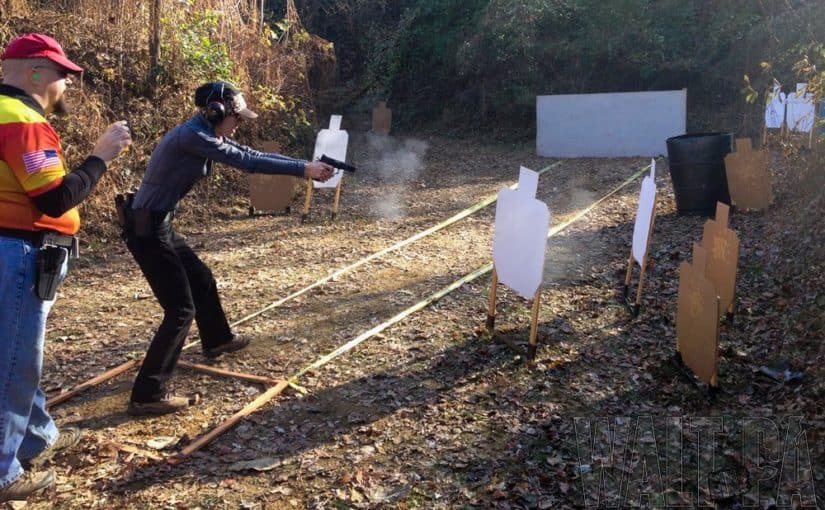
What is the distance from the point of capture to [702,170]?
954 cm

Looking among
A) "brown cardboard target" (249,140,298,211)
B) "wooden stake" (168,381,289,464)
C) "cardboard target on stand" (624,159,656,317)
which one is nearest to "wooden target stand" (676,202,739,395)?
"cardboard target on stand" (624,159,656,317)

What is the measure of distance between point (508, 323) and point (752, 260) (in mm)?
3422

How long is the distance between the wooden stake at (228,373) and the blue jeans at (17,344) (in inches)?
62.7

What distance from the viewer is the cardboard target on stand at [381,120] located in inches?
830

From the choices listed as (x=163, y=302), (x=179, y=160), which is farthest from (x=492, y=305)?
(x=179, y=160)

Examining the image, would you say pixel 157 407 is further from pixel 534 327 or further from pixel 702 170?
pixel 702 170

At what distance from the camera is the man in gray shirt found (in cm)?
435

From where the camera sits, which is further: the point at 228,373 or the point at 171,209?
the point at 228,373

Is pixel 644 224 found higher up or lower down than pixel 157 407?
higher up

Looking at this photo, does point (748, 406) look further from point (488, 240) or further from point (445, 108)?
point (445, 108)

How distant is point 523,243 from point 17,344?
11.2 feet

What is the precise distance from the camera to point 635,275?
7371 millimetres

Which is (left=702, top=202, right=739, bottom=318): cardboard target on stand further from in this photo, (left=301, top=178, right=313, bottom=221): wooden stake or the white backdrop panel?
the white backdrop panel

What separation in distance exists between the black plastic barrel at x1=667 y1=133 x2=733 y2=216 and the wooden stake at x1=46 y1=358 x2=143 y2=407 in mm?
7629
